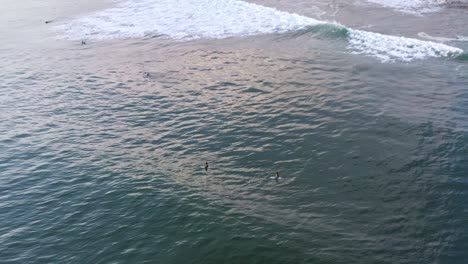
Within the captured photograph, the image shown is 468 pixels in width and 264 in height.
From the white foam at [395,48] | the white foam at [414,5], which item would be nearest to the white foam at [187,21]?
the white foam at [395,48]

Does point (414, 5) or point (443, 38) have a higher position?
point (414, 5)

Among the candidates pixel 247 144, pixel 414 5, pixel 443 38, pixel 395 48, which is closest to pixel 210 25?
pixel 395 48

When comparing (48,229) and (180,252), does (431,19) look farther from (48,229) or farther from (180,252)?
(48,229)

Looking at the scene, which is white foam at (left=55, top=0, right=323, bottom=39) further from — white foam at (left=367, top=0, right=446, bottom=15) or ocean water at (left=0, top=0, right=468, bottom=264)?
white foam at (left=367, top=0, right=446, bottom=15)

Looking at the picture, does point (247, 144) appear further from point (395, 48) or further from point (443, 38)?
point (443, 38)

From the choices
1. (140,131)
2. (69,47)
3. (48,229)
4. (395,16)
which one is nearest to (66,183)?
(48,229)

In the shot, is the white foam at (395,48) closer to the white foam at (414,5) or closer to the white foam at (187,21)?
the white foam at (187,21)
